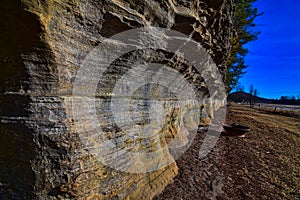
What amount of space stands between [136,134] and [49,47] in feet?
4.82

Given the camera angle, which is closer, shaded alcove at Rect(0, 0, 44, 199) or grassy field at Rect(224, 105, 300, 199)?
shaded alcove at Rect(0, 0, 44, 199)

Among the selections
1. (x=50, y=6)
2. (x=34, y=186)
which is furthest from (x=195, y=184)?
(x=50, y=6)

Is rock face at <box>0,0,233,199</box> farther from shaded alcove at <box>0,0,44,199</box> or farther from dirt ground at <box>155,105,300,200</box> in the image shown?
dirt ground at <box>155,105,300,200</box>

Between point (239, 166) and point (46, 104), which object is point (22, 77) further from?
point (239, 166)

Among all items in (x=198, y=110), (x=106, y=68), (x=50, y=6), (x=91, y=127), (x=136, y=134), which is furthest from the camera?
(x=198, y=110)

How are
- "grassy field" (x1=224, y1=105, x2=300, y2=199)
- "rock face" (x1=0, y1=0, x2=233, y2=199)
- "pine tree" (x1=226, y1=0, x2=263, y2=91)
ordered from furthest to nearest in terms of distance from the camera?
"pine tree" (x1=226, y1=0, x2=263, y2=91)
"grassy field" (x1=224, y1=105, x2=300, y2=199)
"rock face" (x1=0, y1=0, x2=233, y2=199)

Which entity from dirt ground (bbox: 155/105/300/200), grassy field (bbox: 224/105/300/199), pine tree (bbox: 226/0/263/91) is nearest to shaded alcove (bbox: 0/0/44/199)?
dirt ground (bbox: 155/105/300/200)

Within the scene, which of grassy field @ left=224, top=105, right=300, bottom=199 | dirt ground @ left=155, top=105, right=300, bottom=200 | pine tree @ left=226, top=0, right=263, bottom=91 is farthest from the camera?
pine tree @ left=226, top=0, right=263, bottom=91

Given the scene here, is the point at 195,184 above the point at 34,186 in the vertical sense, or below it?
below

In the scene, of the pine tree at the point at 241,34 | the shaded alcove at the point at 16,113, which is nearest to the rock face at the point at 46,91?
the shaded alcove at the point at 16,113

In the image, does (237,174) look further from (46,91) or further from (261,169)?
(46,91)

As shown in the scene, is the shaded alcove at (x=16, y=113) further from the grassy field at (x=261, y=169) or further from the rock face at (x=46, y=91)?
the grassy field at (x=261, y=169)

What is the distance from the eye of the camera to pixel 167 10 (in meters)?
2.25

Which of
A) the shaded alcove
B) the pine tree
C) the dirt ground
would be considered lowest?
the dirt ground
